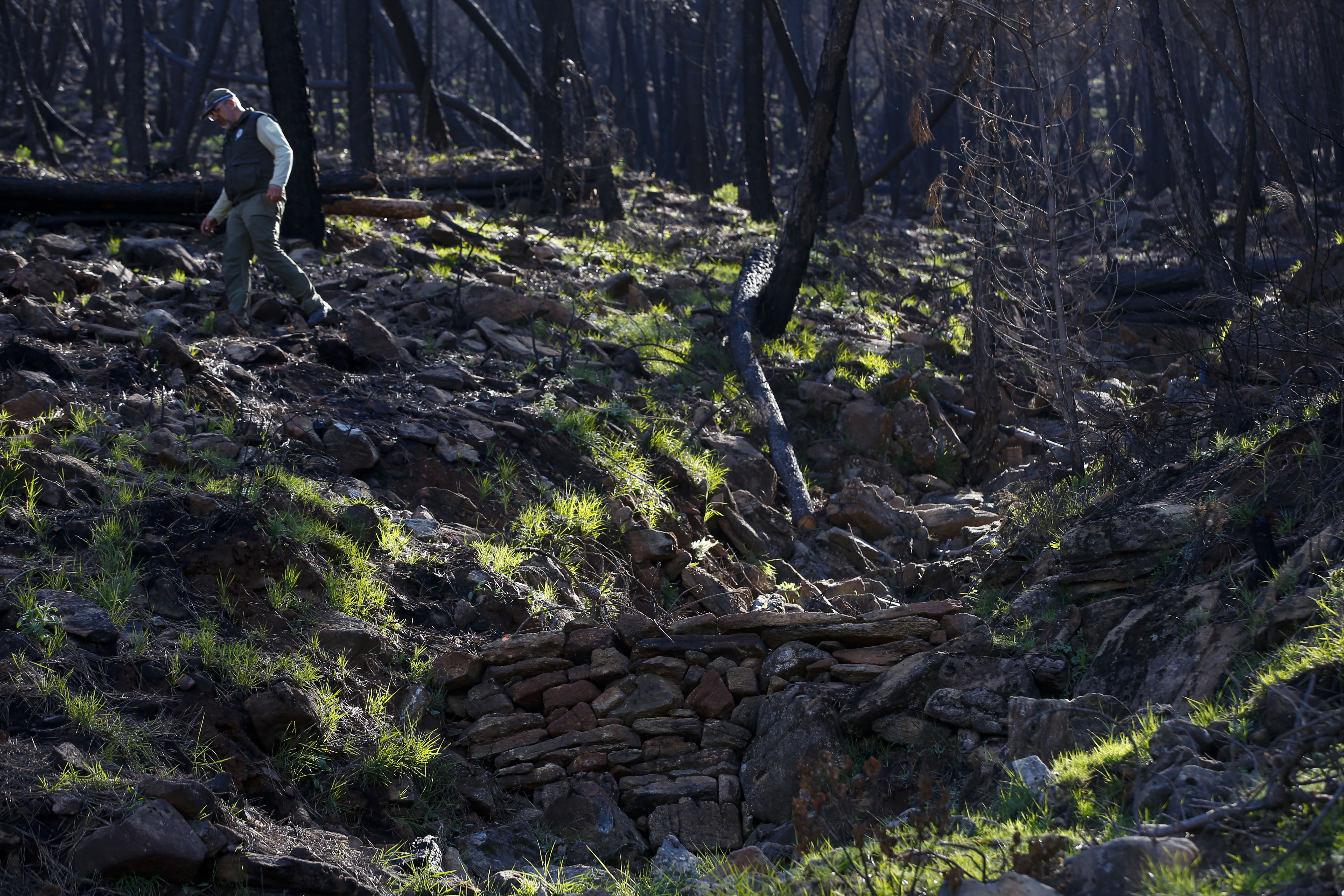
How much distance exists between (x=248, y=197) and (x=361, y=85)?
6.93 meters

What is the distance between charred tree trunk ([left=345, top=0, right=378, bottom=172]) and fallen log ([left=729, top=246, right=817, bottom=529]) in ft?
17.5

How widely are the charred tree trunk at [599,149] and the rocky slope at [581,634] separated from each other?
5.47m

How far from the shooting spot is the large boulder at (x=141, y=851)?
2939 mm

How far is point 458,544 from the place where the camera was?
17.2ft

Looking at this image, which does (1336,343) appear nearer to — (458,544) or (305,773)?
(458,544)

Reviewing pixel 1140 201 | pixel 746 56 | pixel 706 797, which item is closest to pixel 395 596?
pixel 706 797

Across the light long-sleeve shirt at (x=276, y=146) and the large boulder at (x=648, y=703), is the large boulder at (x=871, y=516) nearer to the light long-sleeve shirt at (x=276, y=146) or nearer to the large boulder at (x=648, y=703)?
the large boulder at (x=648, y=703)

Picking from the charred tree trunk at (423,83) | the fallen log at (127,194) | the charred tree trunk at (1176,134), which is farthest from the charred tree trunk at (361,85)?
the charred tree trunk at (1176,134)

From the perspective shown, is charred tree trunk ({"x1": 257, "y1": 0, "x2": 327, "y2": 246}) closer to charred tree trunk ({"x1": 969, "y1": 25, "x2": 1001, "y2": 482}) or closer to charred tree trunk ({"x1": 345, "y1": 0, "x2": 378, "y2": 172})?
charred tree trunk ({"x1": 345, "y1": 0, "x2": 378, "y2": 172})

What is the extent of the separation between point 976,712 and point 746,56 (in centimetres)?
1244

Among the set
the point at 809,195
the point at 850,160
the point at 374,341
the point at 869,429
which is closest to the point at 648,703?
the point at 374,341

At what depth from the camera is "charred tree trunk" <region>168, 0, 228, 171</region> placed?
44.8ft

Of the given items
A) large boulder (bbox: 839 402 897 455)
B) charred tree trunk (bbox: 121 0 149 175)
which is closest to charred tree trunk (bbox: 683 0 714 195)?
charred tree trunk (bbox: 121 0 149 175)

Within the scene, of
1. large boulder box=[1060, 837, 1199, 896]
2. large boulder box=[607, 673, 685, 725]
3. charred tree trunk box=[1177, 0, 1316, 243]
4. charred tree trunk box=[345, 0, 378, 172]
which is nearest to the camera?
large boulder box=[1060, 837, 1199, 896]
